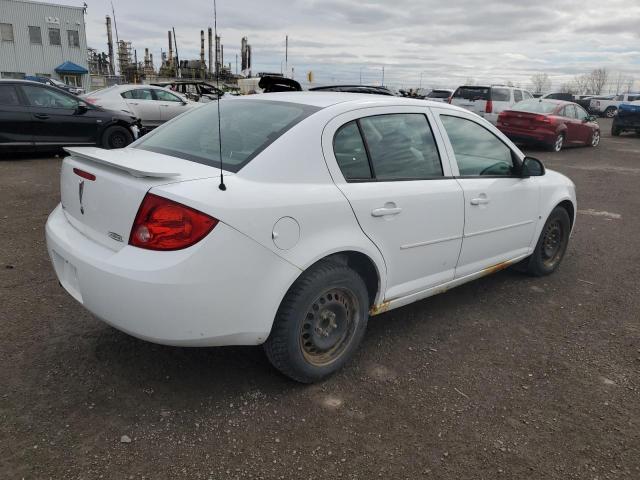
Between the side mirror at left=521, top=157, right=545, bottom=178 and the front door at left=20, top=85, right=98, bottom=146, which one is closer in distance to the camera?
the side mirror at left=521, top=157, right=545, bottom=178

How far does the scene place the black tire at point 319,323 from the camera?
8.47 ft

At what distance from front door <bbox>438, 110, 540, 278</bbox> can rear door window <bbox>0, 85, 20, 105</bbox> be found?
348 inches

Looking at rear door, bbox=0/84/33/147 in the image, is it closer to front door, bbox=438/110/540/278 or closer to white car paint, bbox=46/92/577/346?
white car paint, bbox=46/92/577/346

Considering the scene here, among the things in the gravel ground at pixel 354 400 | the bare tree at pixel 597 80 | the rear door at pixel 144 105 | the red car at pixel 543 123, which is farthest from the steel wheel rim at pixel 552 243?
the bare tree at pixel 597 80

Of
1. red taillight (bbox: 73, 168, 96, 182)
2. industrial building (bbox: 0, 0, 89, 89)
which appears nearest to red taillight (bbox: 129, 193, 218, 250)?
red taillight (bbox: 73, 168, 96, 182)

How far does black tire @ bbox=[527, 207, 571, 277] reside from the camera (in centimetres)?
448

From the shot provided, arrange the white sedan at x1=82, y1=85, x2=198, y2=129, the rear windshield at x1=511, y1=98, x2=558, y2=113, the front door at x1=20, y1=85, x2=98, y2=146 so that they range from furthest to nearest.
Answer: the rear windshield at x1=511, y1=98, x2=558, y2=113
the white sedan at x1=82, y1=85, x2=198, y2=129
the front door at x1=20, y1=85, x2=98, y2=146

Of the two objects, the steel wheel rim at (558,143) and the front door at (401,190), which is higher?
the front door at (401,190)

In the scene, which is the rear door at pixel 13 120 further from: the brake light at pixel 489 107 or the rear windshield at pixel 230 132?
the brake light at pixel 489 107

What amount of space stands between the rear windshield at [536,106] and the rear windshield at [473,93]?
195 centimetres

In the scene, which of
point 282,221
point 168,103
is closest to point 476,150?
point 282,221

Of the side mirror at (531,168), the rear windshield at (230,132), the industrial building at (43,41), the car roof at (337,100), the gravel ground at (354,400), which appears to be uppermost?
the industrial building at (43,41)

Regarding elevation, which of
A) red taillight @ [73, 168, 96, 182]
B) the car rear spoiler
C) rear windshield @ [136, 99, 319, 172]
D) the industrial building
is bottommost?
red taillight @ [73, 168, 96, 182]

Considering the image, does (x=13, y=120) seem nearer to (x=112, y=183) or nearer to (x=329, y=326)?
(x=112, y=183)
